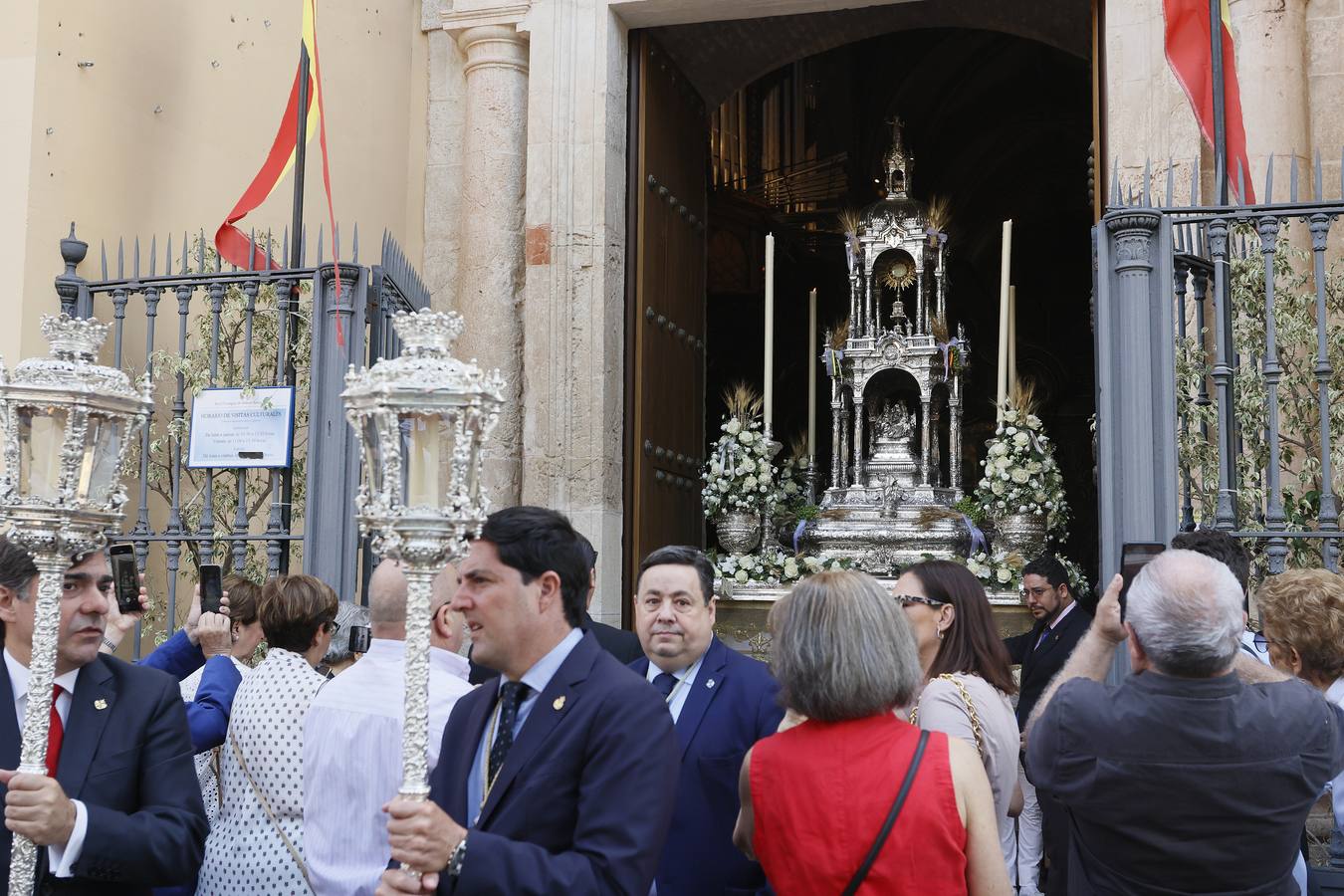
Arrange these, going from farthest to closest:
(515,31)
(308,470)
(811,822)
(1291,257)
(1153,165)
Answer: (515,31) < (1153,165) < (1291,257) < (308,470) < (811,822)

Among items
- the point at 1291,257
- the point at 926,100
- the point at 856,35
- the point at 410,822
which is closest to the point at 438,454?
the point at 410,822

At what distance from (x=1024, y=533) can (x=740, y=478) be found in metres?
1.66

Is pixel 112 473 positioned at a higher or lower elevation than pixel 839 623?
higher

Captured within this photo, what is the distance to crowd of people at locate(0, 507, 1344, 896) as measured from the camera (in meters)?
2.48

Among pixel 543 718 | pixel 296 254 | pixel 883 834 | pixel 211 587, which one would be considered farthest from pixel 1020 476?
pixel 543 718

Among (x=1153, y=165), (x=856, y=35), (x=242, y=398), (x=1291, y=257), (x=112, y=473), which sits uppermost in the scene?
(x=856, y=35)

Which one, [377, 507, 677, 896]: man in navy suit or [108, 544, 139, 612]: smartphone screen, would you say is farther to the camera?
[108, 544, 139, 612]: smartphone screen

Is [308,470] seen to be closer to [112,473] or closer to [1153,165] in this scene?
[112,473]

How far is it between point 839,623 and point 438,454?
79cm

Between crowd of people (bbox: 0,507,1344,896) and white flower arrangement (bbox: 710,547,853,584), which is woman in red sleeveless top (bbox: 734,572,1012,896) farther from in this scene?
white flower arrangement (bbox: 710,547,853,584)

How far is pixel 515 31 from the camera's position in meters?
8.49

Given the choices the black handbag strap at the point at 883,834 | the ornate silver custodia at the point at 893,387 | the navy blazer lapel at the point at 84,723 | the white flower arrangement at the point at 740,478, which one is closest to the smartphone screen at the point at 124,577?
the navy blazer lapel at the point at 84,723

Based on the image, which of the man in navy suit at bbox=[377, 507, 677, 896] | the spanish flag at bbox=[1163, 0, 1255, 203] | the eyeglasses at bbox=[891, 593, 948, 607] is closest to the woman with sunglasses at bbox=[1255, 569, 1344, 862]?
the eyeglasses at bbox=[891, 593, 948, 607]

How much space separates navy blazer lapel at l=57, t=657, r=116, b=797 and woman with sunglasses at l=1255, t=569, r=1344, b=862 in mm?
2586
